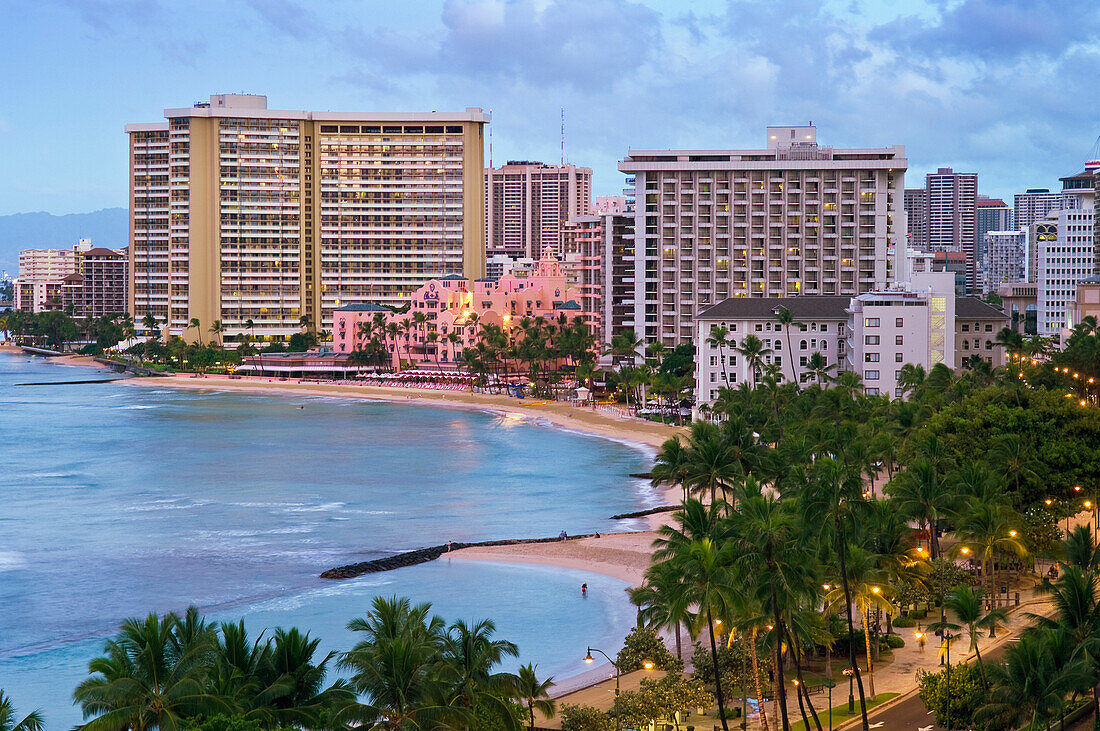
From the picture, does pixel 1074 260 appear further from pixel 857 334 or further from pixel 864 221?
pixel 857 334

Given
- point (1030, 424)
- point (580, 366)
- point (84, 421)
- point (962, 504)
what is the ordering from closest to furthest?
point (962, 504)
point (1030, 424)
point (84, 421)
point (580, 366)

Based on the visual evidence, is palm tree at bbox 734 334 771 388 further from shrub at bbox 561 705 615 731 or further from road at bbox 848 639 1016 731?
shrub at bbox 561 705 615 731

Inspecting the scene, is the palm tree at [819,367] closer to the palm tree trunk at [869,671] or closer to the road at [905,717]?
the palm tree trunk at [869,671]

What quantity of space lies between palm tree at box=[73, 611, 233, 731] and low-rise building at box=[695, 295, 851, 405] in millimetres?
83334

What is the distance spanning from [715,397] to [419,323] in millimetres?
89235

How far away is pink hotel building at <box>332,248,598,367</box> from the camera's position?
624 ft

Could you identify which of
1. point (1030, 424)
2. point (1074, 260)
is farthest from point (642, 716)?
point (1074, 260)

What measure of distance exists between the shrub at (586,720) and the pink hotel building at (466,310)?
151183mm

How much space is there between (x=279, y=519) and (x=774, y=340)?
49.2m

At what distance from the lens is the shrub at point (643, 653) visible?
1718 inches

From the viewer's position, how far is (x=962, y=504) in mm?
49625

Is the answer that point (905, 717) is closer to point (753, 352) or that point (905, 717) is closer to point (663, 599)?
point (663, 599)

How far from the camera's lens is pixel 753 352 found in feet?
344

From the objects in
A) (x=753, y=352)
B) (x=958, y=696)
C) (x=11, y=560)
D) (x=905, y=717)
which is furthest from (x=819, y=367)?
(x=958, y=696)
